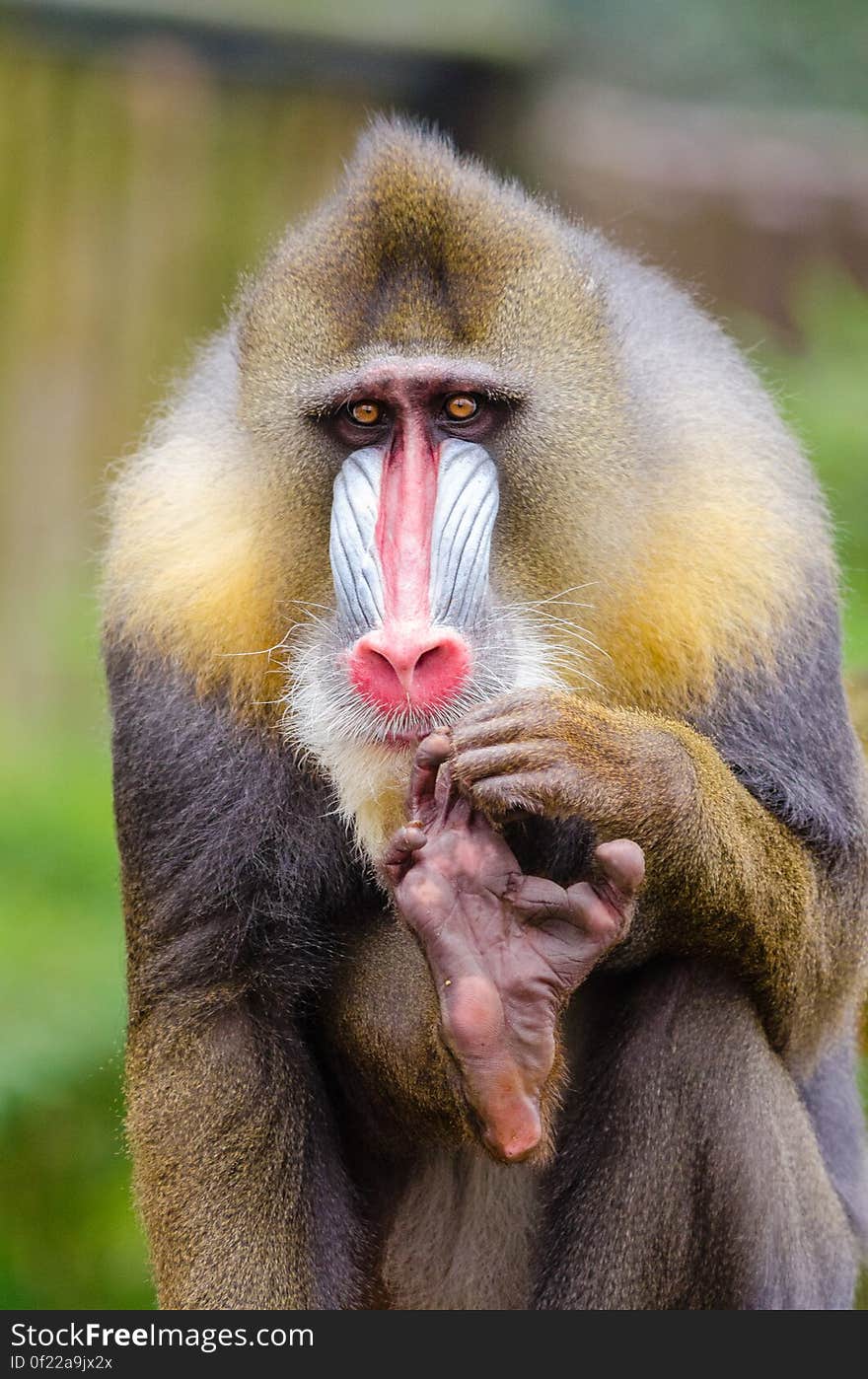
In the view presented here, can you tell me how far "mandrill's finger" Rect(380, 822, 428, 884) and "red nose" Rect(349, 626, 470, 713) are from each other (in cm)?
27

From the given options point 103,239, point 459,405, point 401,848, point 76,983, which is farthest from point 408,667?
point 103,239

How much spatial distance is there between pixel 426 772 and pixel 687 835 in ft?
2.24

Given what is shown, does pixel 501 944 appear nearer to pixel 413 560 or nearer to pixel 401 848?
pixel 401 848

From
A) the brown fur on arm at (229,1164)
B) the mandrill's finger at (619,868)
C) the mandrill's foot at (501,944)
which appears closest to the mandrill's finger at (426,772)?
the mandrill's foot at (501,944)

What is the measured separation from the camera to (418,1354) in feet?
14.2

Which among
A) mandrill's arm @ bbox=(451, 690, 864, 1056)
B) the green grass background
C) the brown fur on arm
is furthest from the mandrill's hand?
the green grass background

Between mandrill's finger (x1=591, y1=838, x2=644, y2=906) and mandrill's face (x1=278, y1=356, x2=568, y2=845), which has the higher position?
mandrill's face (x1=278, y1=356, x2=568, y2=845)

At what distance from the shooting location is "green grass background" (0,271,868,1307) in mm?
6492

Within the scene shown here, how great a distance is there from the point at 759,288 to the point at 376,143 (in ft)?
28.0

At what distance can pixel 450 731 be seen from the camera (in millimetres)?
3762

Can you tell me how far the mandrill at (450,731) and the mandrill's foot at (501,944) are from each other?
0.48 ft

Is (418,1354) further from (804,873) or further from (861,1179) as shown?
(861,1179)

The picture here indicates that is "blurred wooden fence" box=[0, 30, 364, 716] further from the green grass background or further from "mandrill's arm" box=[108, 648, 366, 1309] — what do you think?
"mandrill's arm" box=[108, 648, 366, 1309]

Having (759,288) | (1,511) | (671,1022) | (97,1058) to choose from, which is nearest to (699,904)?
(671,1022)
